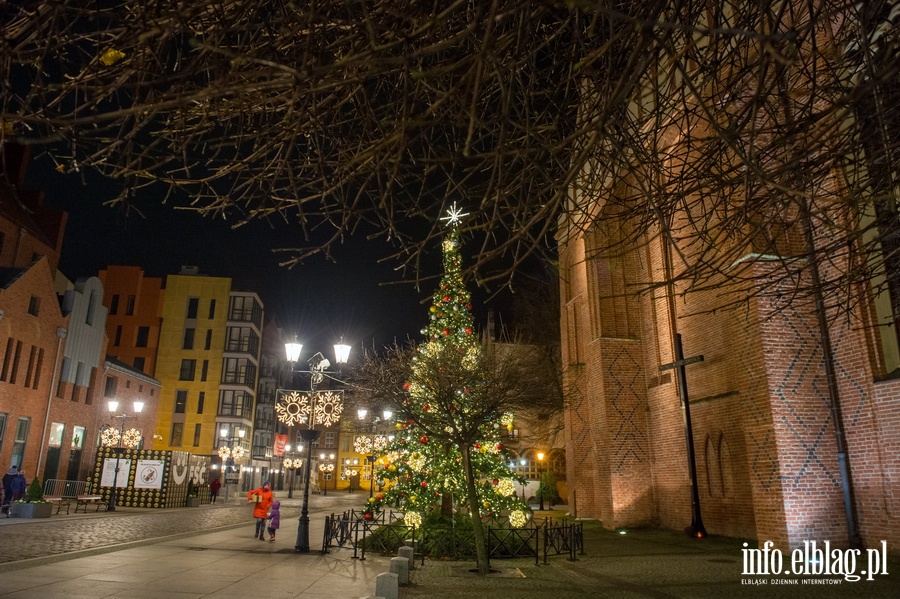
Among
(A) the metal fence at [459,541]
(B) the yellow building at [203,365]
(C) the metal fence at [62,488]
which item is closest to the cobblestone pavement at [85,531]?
(A) the metal fence at [459,541]

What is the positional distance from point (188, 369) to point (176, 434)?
5.33 metres

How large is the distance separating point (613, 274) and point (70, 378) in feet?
89.4

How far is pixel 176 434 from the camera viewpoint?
4772 centimetres

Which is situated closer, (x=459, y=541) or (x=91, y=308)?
(x=459, y=541)

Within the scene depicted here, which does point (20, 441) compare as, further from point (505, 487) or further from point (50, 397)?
point (505, 487)

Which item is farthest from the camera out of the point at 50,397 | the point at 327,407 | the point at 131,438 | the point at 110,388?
the point at 110,388

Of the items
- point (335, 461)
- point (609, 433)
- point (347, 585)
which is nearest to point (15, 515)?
point (347, 585)

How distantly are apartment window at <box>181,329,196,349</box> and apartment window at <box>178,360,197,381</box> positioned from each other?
1.26 meters

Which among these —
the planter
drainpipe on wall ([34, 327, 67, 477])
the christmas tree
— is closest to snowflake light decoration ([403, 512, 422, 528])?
the christmas tree

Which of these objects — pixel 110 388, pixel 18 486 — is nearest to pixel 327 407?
pixel 18 486

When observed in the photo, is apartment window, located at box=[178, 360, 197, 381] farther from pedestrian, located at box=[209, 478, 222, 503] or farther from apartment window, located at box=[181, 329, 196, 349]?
pedestrian, located at box=[209, 478, 222, 503]

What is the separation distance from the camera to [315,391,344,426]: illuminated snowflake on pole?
1692 centimetres

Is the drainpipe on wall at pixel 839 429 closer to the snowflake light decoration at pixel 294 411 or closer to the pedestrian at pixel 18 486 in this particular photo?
the snowflake light decoration at pixel 294 411

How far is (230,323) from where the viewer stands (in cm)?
5178
